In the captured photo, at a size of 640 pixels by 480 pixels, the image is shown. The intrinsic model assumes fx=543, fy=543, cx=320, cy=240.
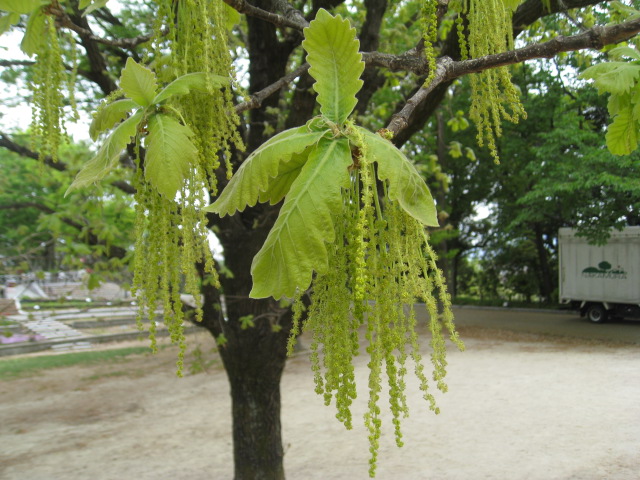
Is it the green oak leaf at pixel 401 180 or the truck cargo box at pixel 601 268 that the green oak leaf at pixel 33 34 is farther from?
the truck cargo box at pixel 601 268

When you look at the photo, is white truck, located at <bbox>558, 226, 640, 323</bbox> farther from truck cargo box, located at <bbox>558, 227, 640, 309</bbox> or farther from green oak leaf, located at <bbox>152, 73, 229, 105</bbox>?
green oak leaf, located at <bbox>152, 73, 229, 105</bbox>

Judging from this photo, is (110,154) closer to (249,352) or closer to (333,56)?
(333,56)

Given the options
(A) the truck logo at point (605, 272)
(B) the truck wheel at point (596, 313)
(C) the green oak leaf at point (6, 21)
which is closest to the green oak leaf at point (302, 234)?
(C) the green oak leaf at point (6, 21)

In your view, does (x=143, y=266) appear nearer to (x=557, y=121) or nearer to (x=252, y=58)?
(x=252, y=58)

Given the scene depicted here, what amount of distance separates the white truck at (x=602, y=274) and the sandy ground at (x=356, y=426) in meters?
3.39

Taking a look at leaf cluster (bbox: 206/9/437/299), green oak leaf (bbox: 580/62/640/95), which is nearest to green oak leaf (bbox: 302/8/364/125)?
leaf cluster (bbox: 206/9/437/299)

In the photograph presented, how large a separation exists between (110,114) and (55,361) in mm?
14417

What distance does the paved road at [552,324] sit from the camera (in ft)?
47.5

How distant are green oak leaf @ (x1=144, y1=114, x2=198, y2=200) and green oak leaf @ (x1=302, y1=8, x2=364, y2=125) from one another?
1.10 feet

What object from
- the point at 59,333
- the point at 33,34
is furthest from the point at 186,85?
the point at 59,333

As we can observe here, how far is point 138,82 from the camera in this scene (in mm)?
1299

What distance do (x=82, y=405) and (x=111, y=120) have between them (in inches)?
401

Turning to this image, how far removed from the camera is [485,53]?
1.79 m

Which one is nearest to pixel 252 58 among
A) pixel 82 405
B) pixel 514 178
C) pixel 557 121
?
pixel 82 405
